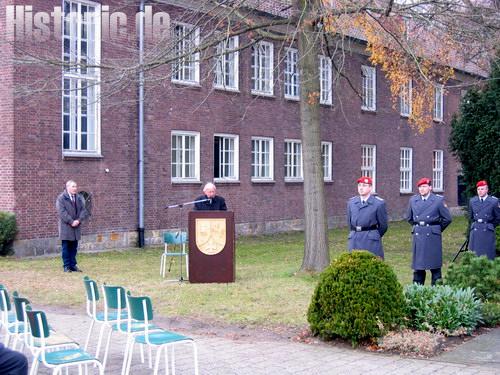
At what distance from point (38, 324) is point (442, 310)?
16.1ft

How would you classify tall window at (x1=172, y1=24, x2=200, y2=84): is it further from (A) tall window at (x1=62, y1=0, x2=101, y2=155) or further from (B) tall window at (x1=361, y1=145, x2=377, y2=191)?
(B) tall window at (x1=361, y1=145, x2=377, y2=191)

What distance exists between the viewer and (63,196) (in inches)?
619

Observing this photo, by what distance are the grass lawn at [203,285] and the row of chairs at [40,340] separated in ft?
11.9

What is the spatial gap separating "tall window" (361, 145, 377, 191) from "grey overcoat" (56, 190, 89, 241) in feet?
61.0

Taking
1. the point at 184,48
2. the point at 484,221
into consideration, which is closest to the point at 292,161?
the point at 184,48

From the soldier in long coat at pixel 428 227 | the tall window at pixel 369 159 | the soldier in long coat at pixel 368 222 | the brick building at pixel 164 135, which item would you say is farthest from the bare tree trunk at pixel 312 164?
the tall window at pixel 369 159

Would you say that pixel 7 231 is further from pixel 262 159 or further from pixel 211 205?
pixel 262 159

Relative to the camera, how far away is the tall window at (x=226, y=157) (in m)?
25.1

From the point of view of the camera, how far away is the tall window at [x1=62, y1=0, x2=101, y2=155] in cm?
1997

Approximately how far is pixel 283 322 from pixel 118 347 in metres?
2.34

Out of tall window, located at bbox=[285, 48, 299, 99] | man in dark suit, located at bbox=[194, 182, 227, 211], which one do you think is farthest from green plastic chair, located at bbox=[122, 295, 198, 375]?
tall window, located at bbox=[285, 48, 299, 99]

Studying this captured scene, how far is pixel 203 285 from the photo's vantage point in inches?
513

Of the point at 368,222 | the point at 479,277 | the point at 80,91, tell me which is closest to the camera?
the point at 479,277

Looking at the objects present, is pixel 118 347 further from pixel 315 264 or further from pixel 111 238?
pixel 111 238
